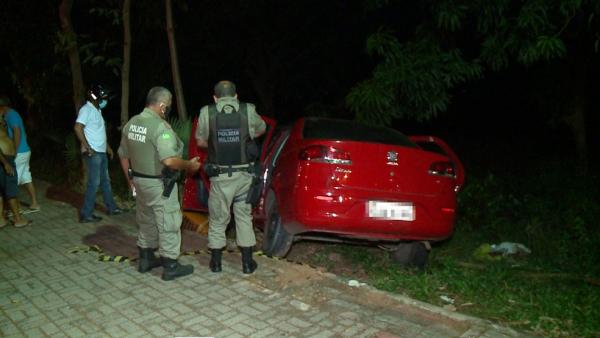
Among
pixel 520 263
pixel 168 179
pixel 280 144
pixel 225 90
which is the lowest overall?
pixel 520 263

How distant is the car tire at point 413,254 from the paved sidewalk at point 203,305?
0.98m

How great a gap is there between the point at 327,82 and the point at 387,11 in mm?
4305

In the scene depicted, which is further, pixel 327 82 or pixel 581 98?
pixel 327 82

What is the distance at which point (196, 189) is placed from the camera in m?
6.39

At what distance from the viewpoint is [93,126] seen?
6711 mm

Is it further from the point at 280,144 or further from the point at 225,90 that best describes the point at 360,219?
the point at 225,90

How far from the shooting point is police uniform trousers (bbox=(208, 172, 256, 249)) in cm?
482

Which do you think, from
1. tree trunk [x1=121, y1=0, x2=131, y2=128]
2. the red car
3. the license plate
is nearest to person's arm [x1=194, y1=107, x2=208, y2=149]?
the red car

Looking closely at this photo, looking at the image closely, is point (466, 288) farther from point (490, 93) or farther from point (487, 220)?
Result: point (490, 93)

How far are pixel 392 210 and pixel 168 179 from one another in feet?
6.27

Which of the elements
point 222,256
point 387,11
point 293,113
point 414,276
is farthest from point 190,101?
point 414,276

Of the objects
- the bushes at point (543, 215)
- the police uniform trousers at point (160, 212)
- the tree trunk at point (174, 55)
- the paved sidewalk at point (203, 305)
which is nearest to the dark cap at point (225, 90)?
the police uniform trousers at point (160, 212)

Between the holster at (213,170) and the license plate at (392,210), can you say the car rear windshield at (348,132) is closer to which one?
the license plate at (392,210)

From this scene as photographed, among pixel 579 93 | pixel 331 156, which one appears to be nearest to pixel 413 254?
pixel 331 156
